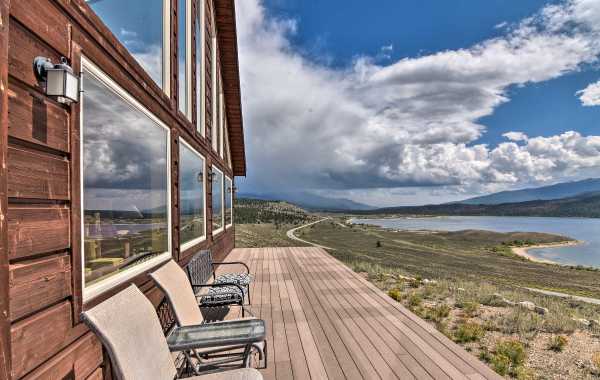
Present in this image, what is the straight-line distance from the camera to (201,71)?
5.59 m

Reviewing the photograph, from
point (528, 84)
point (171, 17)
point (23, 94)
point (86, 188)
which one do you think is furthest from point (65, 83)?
point (528, 84)

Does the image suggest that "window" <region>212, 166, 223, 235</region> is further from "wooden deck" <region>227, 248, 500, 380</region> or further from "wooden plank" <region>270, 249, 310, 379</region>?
"wooden plank" <region>270, 249, 310, 379</region>

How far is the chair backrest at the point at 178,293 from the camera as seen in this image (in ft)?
8.21

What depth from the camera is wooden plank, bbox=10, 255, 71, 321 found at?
124 cm

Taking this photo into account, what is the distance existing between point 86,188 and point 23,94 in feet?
2.56

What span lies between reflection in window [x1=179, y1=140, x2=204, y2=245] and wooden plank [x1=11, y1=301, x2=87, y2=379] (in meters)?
2.33

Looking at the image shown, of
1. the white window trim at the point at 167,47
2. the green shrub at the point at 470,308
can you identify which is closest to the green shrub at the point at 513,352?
the green shrub at the point at 470,308

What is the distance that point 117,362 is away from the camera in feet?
4.58

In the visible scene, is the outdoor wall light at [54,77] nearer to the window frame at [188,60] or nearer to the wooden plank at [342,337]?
the wooden plank at [342,337]

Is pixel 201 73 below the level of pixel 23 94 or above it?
above

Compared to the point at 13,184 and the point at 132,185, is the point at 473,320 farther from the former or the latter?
the point at 13,184

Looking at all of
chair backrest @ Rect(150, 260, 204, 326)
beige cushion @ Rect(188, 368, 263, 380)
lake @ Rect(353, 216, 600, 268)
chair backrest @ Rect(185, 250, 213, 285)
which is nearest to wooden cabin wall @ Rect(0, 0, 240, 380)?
chair backrest @ Rect(150, 260, 204, 326)

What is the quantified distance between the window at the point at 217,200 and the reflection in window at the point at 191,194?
3.91ft

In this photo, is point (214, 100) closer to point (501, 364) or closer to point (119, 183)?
point (119, 183)
